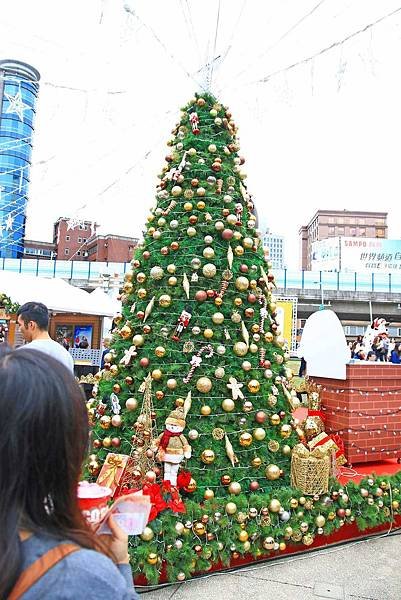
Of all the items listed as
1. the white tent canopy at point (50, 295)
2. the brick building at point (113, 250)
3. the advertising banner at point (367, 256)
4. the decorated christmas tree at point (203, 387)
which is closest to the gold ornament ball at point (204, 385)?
the decorated christmas tree at point (203, 387)

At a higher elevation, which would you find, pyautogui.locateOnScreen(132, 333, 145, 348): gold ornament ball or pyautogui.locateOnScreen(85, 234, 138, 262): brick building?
pyautogui.locateOnScreen(85, 234, 138, 262): brick building

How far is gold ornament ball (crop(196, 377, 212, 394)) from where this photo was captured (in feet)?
11.1

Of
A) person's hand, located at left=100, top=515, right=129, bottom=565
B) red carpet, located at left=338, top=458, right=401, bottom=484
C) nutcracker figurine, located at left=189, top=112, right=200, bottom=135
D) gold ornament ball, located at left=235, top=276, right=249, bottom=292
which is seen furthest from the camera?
red carpet, located at left=338, top=458, right=401, bottom=484

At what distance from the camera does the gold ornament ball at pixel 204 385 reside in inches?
133

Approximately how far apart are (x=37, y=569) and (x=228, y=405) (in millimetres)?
2699

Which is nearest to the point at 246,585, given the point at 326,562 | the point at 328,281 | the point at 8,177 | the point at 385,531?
the point at 326,562

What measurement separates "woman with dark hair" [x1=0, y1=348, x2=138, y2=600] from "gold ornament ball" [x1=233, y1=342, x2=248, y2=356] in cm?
270

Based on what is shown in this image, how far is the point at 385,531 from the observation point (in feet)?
12.4

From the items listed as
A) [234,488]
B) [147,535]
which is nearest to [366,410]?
[234,488]

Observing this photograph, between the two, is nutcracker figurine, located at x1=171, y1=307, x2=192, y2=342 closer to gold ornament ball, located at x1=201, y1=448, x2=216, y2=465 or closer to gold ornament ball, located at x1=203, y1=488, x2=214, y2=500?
gold ornament ball, located at x1=201, y1=448, x2=216, y2=465

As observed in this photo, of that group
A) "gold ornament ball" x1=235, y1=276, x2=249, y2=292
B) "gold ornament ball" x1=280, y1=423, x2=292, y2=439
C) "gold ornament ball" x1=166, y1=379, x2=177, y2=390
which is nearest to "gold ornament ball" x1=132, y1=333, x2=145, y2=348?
"gold ornament ball" x1=166, y1=379, x2=177, y2=390

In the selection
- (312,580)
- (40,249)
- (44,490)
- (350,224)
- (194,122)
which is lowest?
(312,580)

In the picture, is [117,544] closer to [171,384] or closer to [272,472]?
[171,384]

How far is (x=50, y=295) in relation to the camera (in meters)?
9.91
